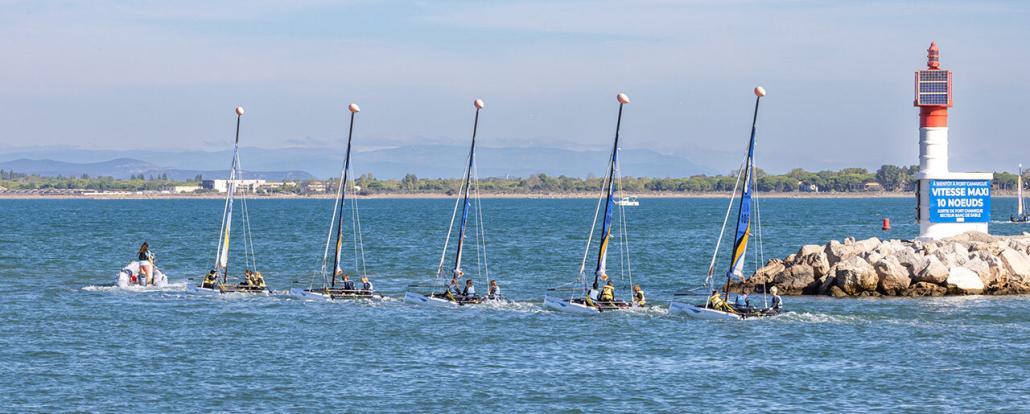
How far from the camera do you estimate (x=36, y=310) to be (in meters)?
59.0

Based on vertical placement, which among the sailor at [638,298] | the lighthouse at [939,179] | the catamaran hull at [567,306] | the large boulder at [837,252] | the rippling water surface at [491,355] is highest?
the lighthouse at [939,179]

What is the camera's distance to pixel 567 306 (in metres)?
58.4

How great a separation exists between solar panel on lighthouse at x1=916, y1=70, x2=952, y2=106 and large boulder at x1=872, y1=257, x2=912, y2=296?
12.5m

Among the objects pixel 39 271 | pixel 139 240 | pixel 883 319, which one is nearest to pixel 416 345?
pixel 883 319

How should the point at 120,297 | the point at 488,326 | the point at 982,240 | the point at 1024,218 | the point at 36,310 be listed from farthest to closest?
the point at 1024,218
the point at 982,240
the point at 120,297
the point at 36,310
the point at 488,326

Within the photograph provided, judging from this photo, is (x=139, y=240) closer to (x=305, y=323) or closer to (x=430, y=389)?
(x=305, y=323)

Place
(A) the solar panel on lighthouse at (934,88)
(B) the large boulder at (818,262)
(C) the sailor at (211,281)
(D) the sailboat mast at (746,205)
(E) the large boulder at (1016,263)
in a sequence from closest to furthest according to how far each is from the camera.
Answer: (D) the sailboat mast at (746,205), (E) the large boulder at (1016,263), (B) the large boulder at (818,262), (C) the sailor at (211,281), (A) the solar panel on lighthouse at (934,88)

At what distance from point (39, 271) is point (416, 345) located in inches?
1645

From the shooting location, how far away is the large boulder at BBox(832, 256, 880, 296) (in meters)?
62.7

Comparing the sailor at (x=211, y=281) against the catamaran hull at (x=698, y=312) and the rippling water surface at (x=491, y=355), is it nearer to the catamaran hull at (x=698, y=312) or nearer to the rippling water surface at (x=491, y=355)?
the rippling water surface at (x=491, y=355)

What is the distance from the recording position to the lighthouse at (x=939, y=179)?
72000mm

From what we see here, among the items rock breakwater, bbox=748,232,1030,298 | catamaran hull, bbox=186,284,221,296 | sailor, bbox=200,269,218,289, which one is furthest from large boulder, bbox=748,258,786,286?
sailor, bbox=200,269,218,289

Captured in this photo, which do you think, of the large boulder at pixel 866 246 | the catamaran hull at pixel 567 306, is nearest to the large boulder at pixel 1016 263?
the large boulder at pixel 866 246

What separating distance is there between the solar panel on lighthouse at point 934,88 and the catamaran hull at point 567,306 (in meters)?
24.6
